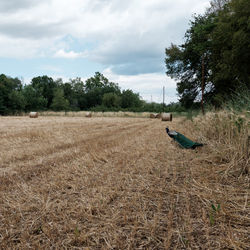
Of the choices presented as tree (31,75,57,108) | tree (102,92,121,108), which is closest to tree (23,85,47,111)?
tree (31,75,57,108)

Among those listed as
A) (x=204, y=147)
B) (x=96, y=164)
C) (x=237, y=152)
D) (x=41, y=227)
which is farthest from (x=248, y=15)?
(x=41, y=227)

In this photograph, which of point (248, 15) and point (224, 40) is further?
point (224, 40)

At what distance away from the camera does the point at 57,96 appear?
57.0 m

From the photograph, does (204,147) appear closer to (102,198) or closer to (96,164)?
(96,164)

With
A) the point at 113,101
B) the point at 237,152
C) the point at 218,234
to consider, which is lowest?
the point at 218,234

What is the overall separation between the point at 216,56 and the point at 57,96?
164ft

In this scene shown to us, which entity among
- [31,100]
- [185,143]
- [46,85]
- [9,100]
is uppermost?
[46,85]

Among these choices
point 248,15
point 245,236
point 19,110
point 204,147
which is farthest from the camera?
point 19,110

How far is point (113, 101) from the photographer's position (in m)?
61.7

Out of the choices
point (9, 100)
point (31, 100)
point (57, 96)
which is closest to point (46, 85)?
point (57, 96)

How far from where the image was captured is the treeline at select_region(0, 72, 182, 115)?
45.6 metres

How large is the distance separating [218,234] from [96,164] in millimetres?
2558

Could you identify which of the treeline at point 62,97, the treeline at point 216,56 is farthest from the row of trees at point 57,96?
the treeline at point 216,56

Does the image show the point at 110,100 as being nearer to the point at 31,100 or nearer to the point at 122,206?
the point at 31,100
